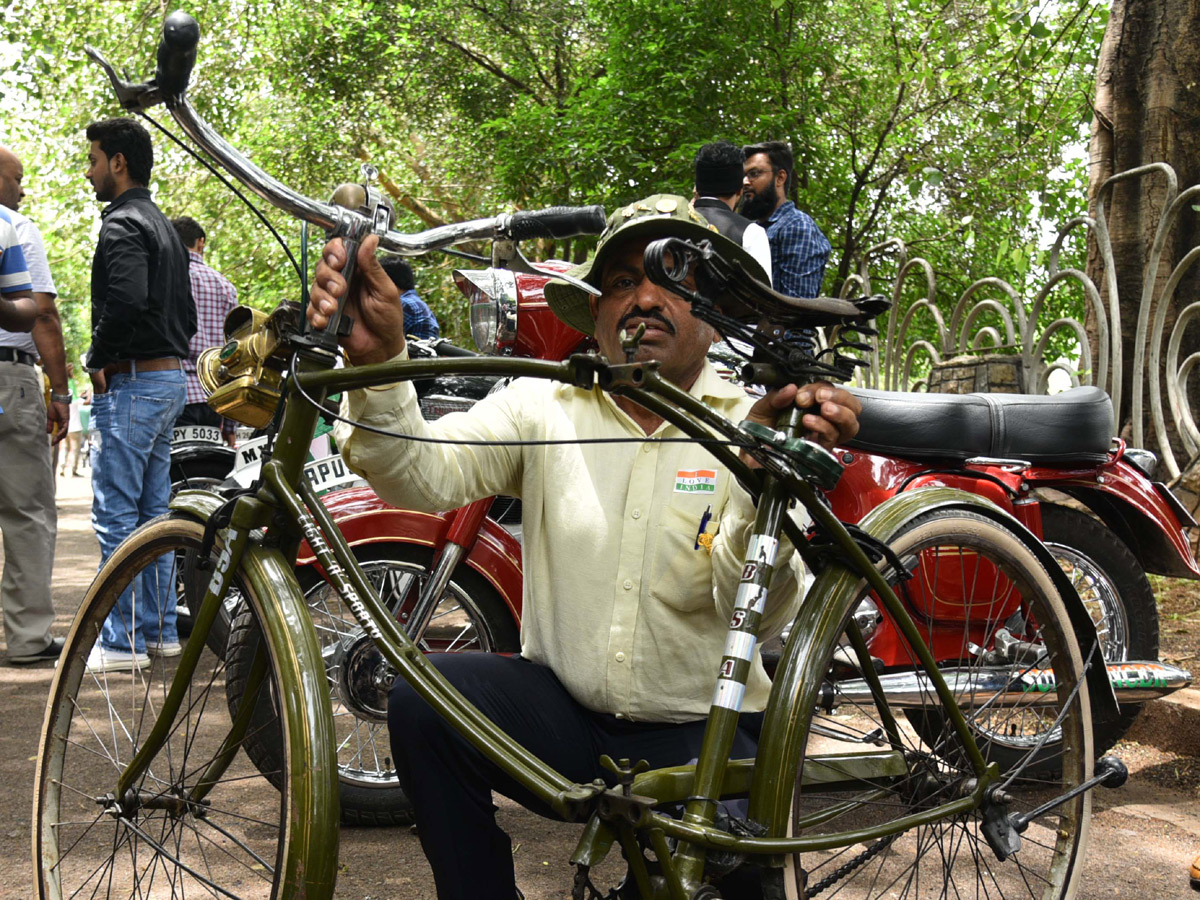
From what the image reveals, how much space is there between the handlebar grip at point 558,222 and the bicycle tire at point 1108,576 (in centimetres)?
243

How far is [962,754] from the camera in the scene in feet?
7.45

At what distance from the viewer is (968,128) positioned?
13977 mm

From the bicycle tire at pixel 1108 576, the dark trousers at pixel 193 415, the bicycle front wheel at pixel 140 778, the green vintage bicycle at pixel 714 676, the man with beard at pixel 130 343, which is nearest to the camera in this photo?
the green vintage bicycle at pixel 714 676

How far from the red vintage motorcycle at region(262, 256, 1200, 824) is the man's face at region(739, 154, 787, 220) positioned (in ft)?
7.97

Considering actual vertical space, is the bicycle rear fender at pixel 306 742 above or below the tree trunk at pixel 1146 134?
below

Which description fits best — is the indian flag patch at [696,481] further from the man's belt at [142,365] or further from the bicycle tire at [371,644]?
the man's belt at [142,365]

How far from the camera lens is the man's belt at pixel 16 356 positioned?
5254 millimetres

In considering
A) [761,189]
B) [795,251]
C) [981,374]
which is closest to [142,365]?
[795,251]

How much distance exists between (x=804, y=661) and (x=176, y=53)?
4.34 feet

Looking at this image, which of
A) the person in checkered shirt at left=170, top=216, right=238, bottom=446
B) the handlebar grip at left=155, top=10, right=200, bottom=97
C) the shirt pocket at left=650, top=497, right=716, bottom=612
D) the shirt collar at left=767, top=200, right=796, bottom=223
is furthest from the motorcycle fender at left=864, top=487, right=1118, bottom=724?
the person in checkered shirt at left=170, top=216, right=238, bottom=446

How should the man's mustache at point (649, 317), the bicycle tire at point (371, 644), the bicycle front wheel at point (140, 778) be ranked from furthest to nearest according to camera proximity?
the bicycle tire at point (371, 644) < the man's mustache at point (649, 317) < the bicycle front wheel at point (140, 778)

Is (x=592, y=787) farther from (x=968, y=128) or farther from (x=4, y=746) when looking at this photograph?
(x=968, y=128)

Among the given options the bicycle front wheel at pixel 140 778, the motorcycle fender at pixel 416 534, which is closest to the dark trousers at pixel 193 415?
the motorcycle fender at pixel 416 534

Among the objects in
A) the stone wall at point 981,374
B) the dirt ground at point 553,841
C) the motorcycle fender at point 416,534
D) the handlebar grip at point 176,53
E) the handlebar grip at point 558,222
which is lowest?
the dirt ground at point 553,841
